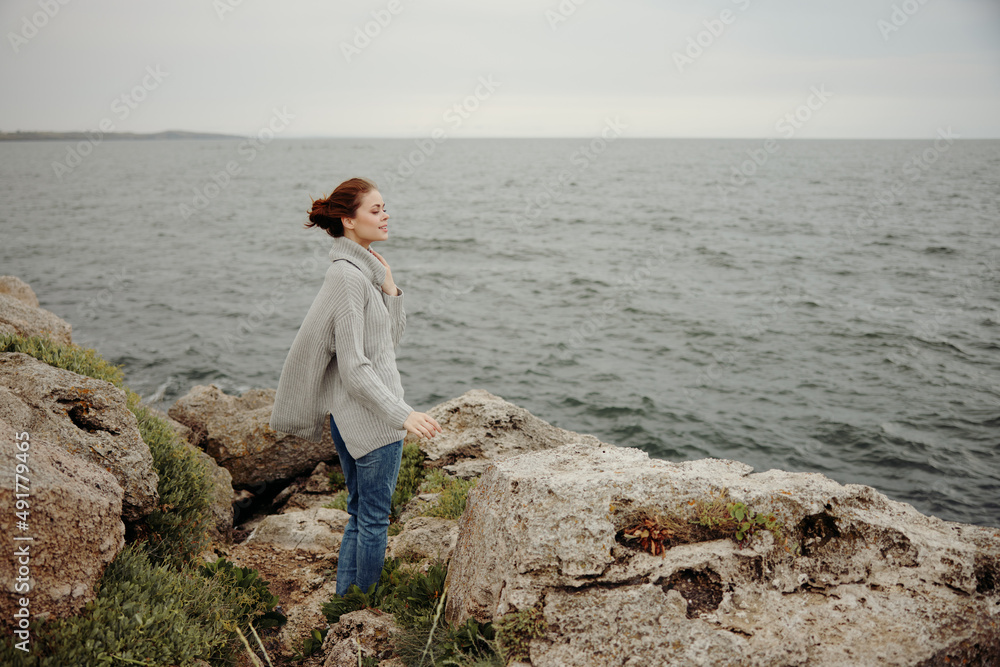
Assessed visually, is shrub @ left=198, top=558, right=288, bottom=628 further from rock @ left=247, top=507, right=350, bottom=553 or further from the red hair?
the red hair

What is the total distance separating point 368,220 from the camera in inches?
157

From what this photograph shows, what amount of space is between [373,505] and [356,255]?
5.30 ft

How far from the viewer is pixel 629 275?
2645 cm

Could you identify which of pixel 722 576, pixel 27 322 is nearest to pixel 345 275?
pixel 722 576

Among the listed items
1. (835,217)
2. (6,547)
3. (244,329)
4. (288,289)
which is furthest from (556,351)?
(835,217)

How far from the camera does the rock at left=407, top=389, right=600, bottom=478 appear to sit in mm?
7293

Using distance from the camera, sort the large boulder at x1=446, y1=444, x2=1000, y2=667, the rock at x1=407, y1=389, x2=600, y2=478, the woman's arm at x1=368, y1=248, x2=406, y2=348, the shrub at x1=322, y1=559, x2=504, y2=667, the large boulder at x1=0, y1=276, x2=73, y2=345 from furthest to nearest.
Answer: the rock at x1=407, y1=389, x2=600, y2=478, the large boulder at x1=0, y1=276, x2=73, y2=345, the woman's arm at x1=368, y1=248, x2=406, y2=348, the shrub at x1=322, y1=559, x2=504, y2=667, the large boulder at x1=446, y1=444, x2=1000, y2=667

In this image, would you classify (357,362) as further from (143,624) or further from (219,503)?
(219,503)

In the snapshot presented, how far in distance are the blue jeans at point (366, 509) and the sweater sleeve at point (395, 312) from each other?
0.71 m

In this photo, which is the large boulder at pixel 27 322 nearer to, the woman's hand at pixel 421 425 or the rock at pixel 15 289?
the rock at pixel 15 289

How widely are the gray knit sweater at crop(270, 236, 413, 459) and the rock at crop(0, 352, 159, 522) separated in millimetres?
1325

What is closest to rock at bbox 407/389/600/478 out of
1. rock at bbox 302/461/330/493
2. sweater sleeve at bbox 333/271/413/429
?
rock at bbox 302/461/330/493

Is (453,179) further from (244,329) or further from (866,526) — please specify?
(866,526)

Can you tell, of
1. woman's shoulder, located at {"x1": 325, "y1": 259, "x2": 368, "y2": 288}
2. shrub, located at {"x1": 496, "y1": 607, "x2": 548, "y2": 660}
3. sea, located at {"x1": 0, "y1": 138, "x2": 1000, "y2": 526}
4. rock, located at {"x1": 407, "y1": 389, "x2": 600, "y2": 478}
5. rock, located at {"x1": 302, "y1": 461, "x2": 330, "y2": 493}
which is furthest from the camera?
sea, located at {"x1": 0, "y1": 138, "x2": 1000, "y2": 526}
